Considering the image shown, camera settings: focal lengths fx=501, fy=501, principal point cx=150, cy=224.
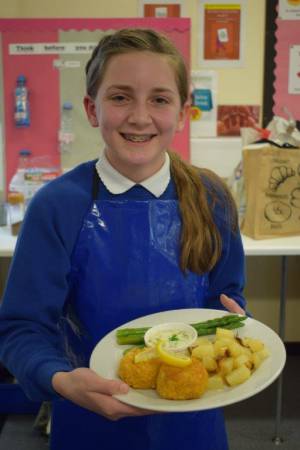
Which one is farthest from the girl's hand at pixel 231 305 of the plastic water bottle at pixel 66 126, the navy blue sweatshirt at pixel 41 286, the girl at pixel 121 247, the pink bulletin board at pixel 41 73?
the plastic water bottle at pixel 66 126

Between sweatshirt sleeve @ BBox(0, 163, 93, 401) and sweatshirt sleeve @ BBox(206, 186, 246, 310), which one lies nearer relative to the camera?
sweatshirt sleeve @ BBox(0, 163, 93, 401)

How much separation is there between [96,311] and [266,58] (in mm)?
2008

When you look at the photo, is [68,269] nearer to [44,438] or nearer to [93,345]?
[93,345]

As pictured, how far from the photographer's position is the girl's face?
3.26 ft

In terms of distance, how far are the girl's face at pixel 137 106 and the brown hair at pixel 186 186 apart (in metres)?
0.03

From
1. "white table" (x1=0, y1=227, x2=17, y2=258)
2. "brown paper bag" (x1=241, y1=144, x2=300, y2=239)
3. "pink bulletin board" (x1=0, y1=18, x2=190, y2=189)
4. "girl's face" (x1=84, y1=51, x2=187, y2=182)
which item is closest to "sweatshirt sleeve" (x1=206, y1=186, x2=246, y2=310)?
"girl's face" (x1=84, y1=51, x2=187, y2=182)

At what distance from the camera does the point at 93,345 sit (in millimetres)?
1072

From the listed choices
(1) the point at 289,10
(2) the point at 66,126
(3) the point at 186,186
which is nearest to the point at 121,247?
(3) the point at 186,186

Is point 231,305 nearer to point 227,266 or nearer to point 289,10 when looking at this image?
point 227,266

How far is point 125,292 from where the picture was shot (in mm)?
1043

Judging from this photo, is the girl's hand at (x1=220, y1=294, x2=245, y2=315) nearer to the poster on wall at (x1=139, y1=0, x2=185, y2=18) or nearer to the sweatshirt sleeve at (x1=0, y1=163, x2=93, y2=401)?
the sweatshirt sleeve at (x1=0, y1=163, x2=93, y2=401)

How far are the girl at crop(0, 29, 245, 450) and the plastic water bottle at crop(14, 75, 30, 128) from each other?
1506 millimetres

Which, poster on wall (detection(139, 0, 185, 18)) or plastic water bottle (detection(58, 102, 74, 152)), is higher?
poster on wall (detection(139, 0, 185, 18))

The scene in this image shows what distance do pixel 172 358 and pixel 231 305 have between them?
0.87 ft
